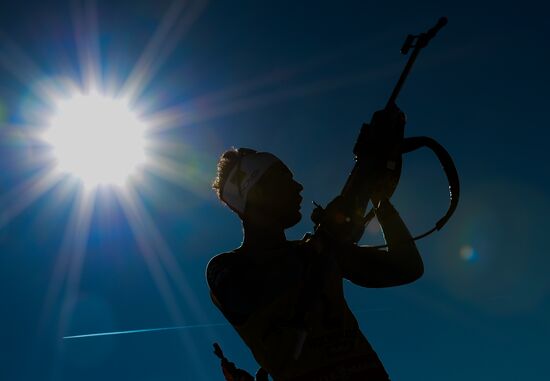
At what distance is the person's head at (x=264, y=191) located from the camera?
16.8 ft

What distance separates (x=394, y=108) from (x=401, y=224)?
52.4 inches

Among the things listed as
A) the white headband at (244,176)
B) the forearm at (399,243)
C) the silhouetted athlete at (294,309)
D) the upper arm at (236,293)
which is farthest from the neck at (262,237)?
the forearm at (399,243)

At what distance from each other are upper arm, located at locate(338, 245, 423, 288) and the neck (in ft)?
2.56

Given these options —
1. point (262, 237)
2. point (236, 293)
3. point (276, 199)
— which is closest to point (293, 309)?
point (236, 293)

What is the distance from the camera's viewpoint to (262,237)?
16.4ft

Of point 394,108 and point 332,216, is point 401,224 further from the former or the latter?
point 332,216

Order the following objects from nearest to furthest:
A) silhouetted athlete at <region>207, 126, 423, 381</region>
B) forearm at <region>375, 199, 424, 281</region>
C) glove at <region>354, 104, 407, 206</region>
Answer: silhouetted athlete at <region>207, 126, 423, 381</region> < glove at <region>354, 104, 407, 206</region> < forearm at <region>375, 199, 424, 281</region>

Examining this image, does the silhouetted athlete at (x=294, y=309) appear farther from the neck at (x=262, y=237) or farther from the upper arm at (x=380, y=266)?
the upper arm at (x=380, y=266)

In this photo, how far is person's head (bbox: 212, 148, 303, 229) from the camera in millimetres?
5117

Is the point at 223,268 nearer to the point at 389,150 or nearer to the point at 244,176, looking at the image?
the point at 244,176

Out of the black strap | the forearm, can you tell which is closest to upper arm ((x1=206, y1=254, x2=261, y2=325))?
the black strap

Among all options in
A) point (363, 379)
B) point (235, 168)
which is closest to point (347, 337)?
point (363, 379)

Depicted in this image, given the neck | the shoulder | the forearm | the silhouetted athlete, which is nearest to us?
the silhouetted athlete

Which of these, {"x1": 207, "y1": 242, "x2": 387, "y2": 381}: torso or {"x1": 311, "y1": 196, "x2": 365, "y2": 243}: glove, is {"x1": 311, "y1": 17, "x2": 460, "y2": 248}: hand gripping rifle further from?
{"x1": 207, "y1": 242, "x2": 387, "y2": 381}: torso
